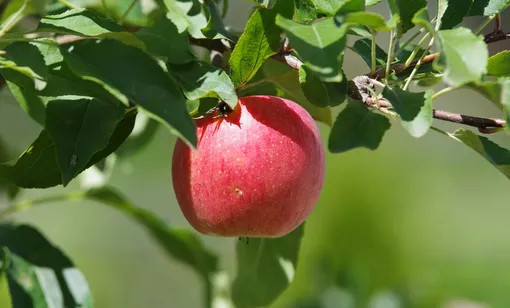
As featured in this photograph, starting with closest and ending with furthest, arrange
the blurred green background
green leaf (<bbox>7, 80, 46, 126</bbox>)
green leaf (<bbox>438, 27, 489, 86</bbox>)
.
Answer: green leaf (<bbox>438, 27, 489, 86</bbox>)
green leaf (<bbox>7, 80, 46, 126</bbox>)
the blurred green background

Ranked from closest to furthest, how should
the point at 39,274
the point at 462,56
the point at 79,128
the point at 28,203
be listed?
the point at 462,56 → the point at 79,128 → the point at 39,274 → the point at 28,203

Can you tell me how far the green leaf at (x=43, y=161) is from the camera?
829 mm

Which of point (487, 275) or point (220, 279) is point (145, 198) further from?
point (220, 279)

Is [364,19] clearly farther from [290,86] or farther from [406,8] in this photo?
[290,86]

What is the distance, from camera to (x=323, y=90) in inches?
30.8

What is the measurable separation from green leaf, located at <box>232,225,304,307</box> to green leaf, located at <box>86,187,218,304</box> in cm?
19

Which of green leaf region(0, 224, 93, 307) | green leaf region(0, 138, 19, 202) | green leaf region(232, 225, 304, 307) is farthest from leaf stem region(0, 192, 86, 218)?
green leaf region(232, 225, 304, 307)

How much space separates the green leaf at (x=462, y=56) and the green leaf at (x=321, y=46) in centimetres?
8

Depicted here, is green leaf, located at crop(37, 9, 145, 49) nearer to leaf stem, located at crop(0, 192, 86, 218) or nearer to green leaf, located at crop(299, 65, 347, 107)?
green leaf, located at crop(299, 65, 347, 107)


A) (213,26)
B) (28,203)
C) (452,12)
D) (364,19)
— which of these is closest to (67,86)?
(213,26)

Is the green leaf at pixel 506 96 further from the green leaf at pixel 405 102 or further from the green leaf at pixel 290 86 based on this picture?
the green leaf at pixel 290 86

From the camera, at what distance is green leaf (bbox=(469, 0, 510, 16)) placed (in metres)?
0.83

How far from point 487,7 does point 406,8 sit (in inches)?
4.9

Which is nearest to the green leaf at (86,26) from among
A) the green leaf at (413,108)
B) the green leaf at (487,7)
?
the green leaf at (413,108)
